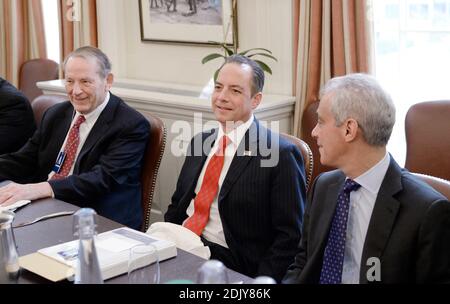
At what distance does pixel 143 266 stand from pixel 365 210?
2.22ft

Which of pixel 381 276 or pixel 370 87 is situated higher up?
pixel 370 87

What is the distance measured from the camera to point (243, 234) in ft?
7.62

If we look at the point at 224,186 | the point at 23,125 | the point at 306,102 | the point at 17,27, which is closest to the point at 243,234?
the point at 224,186

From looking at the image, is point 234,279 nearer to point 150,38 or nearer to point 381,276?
point 381,276

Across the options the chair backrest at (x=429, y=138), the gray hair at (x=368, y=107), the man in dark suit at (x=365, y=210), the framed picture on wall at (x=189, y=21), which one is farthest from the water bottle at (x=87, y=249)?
the framed picture on wall at (x=189, y=21)

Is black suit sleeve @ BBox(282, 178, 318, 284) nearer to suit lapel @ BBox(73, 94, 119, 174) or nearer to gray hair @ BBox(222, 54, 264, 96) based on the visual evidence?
gray hair @ BBox(222, 54, 264, 96)

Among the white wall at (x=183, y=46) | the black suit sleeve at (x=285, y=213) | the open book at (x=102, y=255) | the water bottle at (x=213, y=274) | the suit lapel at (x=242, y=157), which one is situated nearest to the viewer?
the water bottle at (x=213, y=274)

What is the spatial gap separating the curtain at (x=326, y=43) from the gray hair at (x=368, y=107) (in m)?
1.52

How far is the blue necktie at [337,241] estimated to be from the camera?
1.82m

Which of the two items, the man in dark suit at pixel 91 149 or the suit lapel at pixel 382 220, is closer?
the suit lapel at pixel 382 220

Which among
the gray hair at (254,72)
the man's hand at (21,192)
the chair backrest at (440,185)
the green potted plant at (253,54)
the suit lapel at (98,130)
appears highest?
the green potted plant at (253,54)

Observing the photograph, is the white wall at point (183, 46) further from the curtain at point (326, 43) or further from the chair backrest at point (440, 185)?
the chair backrest at point (440, 185)

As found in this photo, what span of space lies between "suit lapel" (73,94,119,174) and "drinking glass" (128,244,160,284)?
1299mm

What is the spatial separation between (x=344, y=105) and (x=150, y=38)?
292 centimetres
